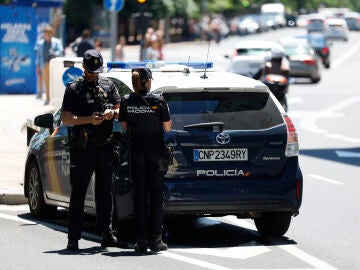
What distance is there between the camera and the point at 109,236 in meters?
10.8

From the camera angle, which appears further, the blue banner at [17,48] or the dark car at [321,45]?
the dark car at [321,45]

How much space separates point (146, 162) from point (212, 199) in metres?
0.69

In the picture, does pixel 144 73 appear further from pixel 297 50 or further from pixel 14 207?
pixel 297 50

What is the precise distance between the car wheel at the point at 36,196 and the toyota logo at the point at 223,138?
2.45 meters

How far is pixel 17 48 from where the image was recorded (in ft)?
106

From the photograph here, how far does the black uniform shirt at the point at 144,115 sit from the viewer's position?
10.5 m

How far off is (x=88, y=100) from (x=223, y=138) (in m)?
1.18

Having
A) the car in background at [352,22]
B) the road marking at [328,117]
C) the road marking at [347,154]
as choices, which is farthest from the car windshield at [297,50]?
the car in background at [352,22]

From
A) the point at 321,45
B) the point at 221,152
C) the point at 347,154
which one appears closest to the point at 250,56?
the point at 321,45

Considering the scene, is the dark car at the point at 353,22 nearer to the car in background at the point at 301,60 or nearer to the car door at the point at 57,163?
the car in background at the point at 301,60

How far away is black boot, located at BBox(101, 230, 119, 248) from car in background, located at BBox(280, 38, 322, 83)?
113ft

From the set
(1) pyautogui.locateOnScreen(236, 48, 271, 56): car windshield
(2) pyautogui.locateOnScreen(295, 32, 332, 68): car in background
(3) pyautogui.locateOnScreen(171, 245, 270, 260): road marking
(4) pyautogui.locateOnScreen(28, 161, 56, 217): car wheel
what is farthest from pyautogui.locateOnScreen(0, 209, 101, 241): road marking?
(2) pyautogui.locateOnScreen(295, 32, 332, 68): car in background

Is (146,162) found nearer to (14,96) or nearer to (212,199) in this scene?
(212,199)

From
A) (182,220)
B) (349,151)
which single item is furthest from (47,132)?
(349,151)
